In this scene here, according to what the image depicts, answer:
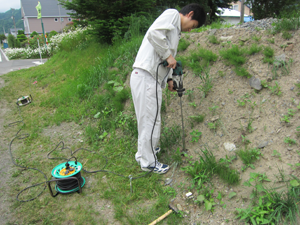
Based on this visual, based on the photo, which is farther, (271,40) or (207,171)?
(271,40)

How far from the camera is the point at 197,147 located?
3.13m

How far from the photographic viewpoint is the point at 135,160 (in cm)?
337

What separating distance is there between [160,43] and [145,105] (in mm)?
782

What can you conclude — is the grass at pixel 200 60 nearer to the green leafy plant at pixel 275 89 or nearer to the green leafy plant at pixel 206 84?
the green leafy plant at pixel 206 84

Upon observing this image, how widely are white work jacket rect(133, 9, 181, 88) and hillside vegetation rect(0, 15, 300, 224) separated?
1147 millimetres

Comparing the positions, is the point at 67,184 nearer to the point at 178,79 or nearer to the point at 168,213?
the point at 168,213

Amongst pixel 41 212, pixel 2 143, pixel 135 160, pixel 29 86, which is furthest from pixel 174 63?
pixel 29 86

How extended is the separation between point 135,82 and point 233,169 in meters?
1.63

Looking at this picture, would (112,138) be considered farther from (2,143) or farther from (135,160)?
(2,143)

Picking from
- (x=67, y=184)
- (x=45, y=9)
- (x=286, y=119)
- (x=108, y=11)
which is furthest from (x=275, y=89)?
(x=45, y=9)

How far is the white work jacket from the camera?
96.9 inches

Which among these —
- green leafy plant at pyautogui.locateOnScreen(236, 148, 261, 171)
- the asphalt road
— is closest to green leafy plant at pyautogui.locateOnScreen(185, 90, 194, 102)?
green leafy plant at pyautogui.locateOnScreen(236, 148, 261, 171)

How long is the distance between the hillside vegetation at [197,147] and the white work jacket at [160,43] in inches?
45.1

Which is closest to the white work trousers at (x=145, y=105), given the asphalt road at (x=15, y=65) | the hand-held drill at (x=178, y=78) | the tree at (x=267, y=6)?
the hand-held drill at (x=178, y=78)
